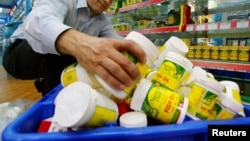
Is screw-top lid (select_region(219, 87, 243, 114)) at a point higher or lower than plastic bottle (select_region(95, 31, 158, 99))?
lower

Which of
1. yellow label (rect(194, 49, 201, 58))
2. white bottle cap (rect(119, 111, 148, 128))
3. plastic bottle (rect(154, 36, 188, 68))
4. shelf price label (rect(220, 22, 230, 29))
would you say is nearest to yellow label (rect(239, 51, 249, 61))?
shelf price label (rect(220, 22, 230, 29))

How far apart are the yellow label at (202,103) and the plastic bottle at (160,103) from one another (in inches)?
1.1

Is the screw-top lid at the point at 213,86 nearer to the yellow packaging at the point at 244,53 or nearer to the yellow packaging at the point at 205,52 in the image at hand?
the yellow packaging at the point at 244,53

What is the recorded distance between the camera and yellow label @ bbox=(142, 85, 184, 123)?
1.77 feet

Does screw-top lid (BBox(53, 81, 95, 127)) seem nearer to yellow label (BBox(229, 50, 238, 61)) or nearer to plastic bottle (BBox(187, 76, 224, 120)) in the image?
plastic bottle (BBox(187, 76, 224, 120))

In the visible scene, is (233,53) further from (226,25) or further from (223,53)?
(226,25)

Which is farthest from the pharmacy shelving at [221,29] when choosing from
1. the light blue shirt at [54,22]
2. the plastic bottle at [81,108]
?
the plastic bottle at [81,108]

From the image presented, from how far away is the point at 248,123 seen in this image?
51 centimetres

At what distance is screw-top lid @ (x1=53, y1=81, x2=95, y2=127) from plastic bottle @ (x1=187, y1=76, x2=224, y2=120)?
0.25 m

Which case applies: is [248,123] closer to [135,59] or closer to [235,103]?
[235,103]

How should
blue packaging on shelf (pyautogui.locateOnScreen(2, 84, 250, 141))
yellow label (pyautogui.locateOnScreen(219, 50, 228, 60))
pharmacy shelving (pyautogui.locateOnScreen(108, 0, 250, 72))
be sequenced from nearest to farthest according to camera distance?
blue packaging on shelf (pyautogui.locateOnScreen(2, 84, 250, 141)), pharmacy shelving (pyautogui.locateOnScreen(108, 0, 250, 72)), yellow label (pyautogui.locateOnScreen(219, 50, 228, 60))

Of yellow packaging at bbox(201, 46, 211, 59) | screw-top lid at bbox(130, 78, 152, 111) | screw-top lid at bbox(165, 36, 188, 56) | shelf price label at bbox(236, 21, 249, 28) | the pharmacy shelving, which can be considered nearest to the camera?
screw-top lid at bbox(130, 78, 152, 111)

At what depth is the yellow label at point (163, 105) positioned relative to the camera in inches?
21.2

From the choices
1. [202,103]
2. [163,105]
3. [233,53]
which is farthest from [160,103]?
[233,53]
